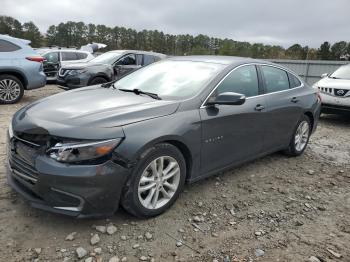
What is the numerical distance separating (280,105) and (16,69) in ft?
22.0

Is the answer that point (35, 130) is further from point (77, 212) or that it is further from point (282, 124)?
point (282, 124)

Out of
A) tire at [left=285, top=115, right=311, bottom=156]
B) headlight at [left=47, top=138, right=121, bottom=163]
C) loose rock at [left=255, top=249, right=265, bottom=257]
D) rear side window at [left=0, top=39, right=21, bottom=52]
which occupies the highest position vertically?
rear side window at [left=0, top=39, right=21, bottom=52]

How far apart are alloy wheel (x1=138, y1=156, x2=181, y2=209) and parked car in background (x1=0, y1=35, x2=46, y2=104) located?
6813mm

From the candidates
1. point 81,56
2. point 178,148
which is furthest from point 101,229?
point 81,56

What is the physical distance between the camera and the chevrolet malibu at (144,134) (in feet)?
9.41

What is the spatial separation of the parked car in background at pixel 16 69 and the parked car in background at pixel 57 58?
5020mm

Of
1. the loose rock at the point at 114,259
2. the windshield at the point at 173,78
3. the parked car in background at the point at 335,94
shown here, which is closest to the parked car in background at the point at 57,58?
the parked car in background at the point at 335,94

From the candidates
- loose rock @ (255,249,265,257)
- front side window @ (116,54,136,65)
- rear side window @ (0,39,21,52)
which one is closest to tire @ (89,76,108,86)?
front side window @ (116,54,136,65)

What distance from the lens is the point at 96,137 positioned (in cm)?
288

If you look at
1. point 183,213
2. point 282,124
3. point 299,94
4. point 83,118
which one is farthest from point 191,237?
point 299,94

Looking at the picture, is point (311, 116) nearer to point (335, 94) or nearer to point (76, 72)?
point (335, 94)

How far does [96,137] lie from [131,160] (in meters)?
0.34

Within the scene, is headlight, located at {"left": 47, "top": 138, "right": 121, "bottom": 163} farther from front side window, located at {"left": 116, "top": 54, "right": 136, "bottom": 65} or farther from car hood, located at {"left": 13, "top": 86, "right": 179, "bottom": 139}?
front side window, located at {"left": 116, "top": 54, "right": 136, "bottom": 65}

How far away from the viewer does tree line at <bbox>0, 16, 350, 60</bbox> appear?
45728 mm
